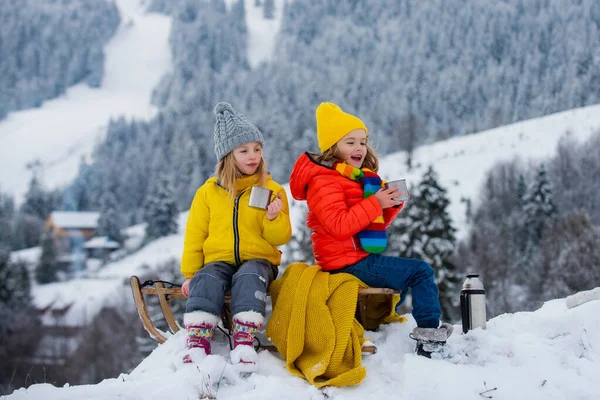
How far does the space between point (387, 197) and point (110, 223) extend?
75059 mm

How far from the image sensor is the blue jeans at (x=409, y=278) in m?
4.20

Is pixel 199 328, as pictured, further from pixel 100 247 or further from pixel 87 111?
pixel 87 111

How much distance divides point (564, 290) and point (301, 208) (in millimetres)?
22233

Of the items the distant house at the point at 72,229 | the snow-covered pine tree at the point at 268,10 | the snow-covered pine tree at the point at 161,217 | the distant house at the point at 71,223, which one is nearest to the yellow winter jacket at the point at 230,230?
the snow-covered pine tree at the point at 161,217

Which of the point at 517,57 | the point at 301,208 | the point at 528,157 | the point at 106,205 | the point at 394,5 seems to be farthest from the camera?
the point at 394,5

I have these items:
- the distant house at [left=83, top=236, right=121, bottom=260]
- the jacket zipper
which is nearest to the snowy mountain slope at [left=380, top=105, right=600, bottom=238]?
the distant house at [left=83, top=236, right=121, bottom=260]

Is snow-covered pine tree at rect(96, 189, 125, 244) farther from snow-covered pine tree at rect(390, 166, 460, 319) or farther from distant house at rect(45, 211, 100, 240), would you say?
snow-covered pine tree at rect(390, 166, 460, 319)

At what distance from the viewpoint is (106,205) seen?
7919cm

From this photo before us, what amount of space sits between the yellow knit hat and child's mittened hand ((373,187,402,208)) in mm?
694

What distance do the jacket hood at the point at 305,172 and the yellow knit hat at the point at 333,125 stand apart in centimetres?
18

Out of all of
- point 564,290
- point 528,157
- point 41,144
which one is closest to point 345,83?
point 528,157

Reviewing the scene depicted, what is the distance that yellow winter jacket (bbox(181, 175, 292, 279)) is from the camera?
451 cm

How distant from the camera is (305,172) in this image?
4703 millimetres

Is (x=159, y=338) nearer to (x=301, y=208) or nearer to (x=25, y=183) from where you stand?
(x=301, y=208)
